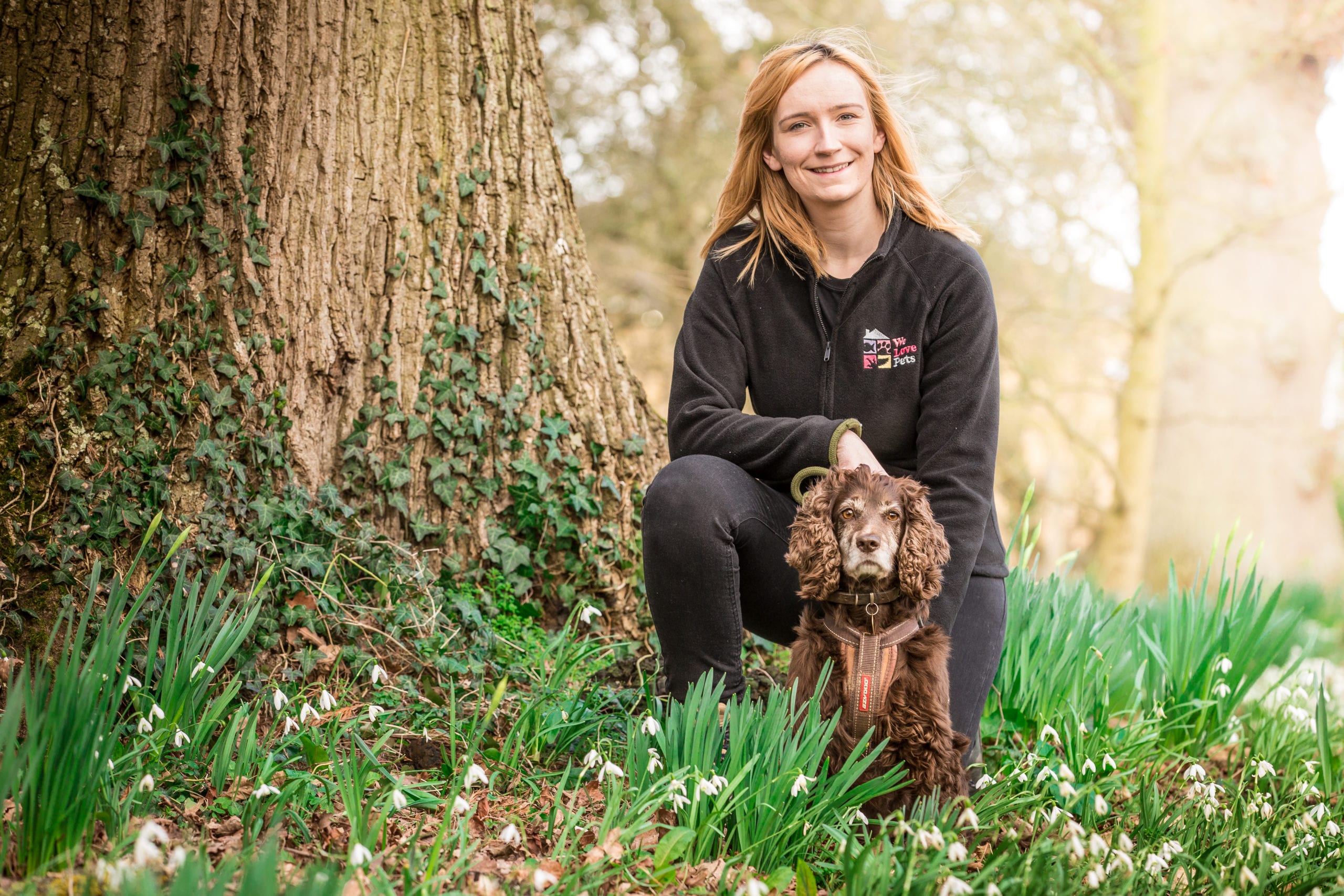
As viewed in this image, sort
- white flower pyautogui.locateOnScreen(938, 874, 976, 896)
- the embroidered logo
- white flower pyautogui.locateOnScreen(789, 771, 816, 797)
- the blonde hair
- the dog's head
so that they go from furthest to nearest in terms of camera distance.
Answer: the blonde hair
the embroidered logo
the dog's head
white flower pyautogui.locateOnScreen(789, 771, 816, 797)
white flower pyautogui.locateOnScreen(938, 874, 976, 896)

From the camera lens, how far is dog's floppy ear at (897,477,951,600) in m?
2.27

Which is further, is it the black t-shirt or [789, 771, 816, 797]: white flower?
the black t-shirt

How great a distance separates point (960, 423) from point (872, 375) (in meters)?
0.30

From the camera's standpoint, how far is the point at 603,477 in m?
3.66

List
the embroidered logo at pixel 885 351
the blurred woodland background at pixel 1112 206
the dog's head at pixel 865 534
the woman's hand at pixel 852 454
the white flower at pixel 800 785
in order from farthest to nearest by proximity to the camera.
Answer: the blurred woodland background at pixel 1112 206 → the embroidered logo at pixel 885 351 → the woman's hand at pixel 852 454 → the dog's head at pixel 865 534 → the white flower at pixel 800 785

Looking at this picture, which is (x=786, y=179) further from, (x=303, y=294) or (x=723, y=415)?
(x=303, y=294)

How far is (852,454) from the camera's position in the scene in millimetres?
2594

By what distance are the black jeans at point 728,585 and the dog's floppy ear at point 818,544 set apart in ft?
1.17

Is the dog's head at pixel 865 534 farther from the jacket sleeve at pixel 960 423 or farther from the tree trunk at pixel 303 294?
the tree trunk at pixel 303 294


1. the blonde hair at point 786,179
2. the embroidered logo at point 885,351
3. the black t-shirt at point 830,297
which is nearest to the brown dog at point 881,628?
the embroidered logo at point 885,351

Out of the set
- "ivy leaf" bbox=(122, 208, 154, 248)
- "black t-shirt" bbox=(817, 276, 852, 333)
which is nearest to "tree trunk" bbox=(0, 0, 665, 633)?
"ivy leaf" bbox=(122, 208, 154, 248)

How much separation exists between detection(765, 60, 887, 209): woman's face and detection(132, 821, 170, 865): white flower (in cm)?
226

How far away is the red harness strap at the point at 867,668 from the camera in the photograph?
2.28 metres

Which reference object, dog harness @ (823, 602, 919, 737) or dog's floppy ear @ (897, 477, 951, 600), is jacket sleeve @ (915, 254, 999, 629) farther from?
dog harness @ (823, 602, 919, 737)
